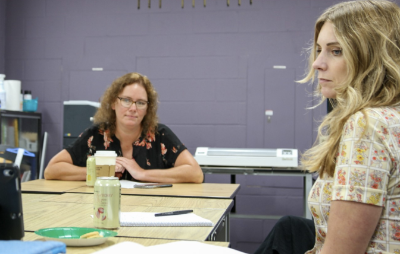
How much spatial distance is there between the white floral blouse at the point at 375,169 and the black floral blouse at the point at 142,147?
163cm

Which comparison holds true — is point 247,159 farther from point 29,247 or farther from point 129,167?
point 29,247

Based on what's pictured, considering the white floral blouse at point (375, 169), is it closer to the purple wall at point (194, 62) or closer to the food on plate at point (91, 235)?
the food on plate at point (91, 235)

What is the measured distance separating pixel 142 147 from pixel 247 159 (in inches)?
46.2

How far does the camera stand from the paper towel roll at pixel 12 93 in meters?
4.05

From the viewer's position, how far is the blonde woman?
2.74 feet

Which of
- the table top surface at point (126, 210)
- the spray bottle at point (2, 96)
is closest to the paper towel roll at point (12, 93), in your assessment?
the spray bottle at point (2, 96)

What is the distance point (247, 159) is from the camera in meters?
3.36

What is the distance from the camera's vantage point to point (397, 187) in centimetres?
87

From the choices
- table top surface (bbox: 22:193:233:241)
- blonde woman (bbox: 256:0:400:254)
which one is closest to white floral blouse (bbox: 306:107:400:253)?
blonde woman (bbox: 256:0:400:254)

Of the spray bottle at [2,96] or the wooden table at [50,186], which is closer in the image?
the wooden table at [50,186]

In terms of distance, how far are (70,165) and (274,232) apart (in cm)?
133

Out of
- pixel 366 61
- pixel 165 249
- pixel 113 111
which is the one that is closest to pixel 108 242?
pixel 165 249

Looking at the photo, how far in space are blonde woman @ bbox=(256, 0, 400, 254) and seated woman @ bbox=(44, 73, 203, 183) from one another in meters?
→ 1.36

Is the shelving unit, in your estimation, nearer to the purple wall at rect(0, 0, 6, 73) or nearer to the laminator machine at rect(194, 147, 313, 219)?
the purple wall at rect(0, 0, 6, 73)
